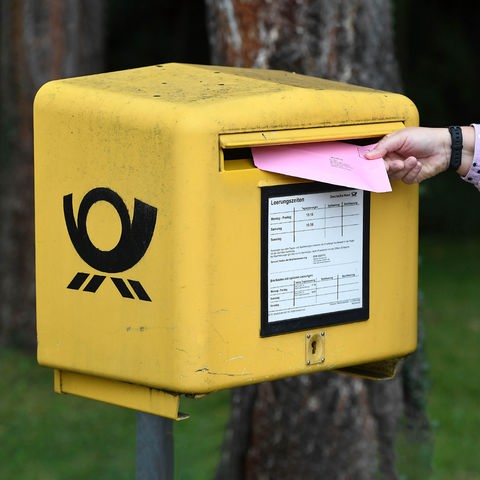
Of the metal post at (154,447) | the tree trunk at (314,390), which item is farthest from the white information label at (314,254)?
the tree trunk at (314,390)

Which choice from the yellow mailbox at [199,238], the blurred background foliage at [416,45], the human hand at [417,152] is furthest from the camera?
the blurred background foliage at [416,45]

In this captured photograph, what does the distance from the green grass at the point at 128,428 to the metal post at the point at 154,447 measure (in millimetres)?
1768

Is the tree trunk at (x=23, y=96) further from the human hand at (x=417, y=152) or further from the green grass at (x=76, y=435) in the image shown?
the human hand at (x=417, y=152)

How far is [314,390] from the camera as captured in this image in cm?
429

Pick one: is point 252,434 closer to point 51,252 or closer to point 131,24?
point 51,252

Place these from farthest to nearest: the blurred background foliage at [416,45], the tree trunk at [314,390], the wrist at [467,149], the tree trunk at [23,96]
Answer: the blurred background foliage at [416,45], the tree trunk at [23,96], the tree trunk at [314,390], the wrist at [467,149]

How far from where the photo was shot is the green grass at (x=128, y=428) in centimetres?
536

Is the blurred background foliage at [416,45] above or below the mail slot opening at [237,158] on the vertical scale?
above

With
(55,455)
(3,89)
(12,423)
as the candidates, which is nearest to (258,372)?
(55,455)

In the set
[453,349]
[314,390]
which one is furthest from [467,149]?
[453,349]

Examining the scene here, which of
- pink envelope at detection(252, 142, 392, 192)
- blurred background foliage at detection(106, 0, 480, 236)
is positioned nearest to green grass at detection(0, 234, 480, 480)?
pink envelope at detection(252, 142, 392, 192)

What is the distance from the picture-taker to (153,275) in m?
2.59

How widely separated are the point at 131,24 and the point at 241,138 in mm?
9950

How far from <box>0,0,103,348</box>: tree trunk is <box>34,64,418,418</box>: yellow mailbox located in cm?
420
